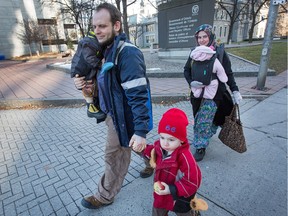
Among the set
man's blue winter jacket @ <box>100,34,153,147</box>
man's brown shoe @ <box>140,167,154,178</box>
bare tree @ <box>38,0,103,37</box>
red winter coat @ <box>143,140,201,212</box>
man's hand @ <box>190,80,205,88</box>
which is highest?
bare tree @ <box>38,0,103,37</box>

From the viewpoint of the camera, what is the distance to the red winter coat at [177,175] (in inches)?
54.1

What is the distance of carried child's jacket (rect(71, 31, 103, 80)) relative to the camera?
1729 mm

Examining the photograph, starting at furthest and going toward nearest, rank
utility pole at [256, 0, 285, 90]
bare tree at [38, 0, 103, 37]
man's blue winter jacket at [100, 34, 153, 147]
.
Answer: bare tree at [38, 0, 103, 37] → utility pole at [256, 0, 285, 90] → man's blue winter jacket at [100, 34, 153, 147]

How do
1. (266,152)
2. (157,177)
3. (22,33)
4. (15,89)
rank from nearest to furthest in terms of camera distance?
(157,177), (266,152), (15,89), (22,33)

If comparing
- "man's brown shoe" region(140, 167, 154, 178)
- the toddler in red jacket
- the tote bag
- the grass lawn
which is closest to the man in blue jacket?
the toddler in red jacket

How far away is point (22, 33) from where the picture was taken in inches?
1029

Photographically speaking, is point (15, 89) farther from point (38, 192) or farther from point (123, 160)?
point (123, 160)

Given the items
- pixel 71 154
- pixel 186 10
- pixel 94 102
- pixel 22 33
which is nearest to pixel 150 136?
pixel 71 154

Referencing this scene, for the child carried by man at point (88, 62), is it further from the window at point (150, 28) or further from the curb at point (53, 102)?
the window at point (150, 28)

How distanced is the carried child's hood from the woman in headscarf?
165mm

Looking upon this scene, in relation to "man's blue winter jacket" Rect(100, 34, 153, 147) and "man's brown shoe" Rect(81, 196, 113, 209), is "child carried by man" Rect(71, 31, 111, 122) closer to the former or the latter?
"man's blue winter jacket" Rect(100, 34, 153, 147)

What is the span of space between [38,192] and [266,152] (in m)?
3.28

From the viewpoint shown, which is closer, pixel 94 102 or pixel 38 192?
pixel 94 102

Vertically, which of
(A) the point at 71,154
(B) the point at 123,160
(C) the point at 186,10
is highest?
(C) the point at 186,10
